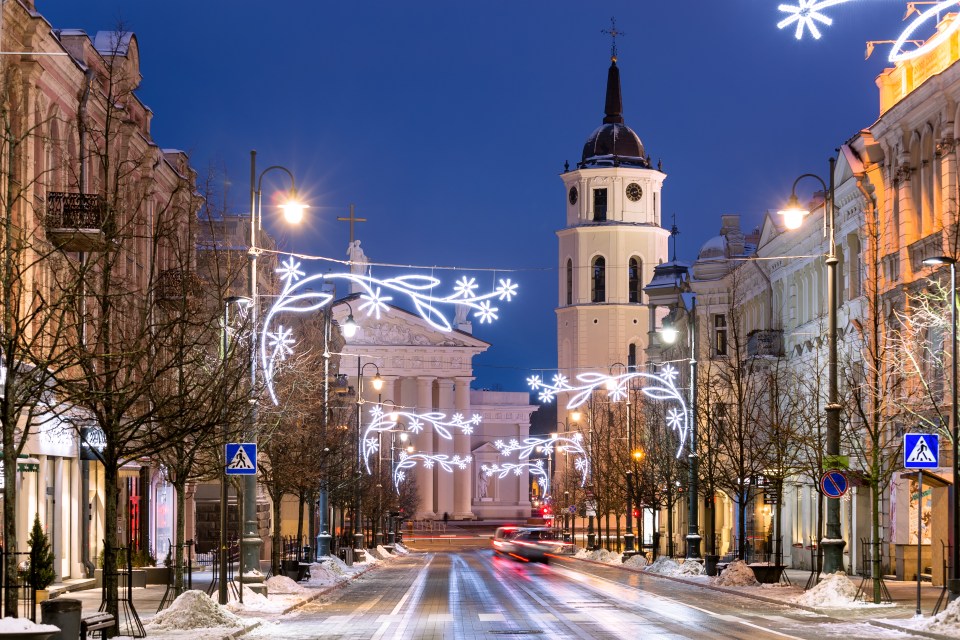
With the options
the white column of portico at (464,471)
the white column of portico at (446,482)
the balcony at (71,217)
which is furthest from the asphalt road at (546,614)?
the white column of portico at (446,482)

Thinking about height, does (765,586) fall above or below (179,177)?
below

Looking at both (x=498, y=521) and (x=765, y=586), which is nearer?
(x=765, y=586)

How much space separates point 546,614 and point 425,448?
11111 centimetres

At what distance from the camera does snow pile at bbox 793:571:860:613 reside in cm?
3116

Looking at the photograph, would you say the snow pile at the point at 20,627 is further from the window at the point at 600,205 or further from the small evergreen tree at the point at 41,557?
the window at the point at 600,205

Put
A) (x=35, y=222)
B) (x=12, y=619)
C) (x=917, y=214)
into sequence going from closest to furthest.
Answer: (x=12, y=619), (x=35, y=222), (x=917, y=214)

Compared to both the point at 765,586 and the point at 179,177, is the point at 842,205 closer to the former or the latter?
the point at 765,586

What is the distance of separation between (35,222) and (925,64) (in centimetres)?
2381

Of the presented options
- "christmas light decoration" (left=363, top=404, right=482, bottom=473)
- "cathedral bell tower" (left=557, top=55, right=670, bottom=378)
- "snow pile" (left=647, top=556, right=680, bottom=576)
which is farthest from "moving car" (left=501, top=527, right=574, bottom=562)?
"cathedral bell tower" (left=557, top=55, right=670, bottom=378)

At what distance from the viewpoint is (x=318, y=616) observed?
1183 inches

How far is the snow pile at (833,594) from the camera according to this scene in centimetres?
3116

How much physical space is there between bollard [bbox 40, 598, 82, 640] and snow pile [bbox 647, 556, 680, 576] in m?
33.0

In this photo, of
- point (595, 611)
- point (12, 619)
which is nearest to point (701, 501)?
point (595, 611)

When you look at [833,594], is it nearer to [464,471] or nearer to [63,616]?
[63,616]
